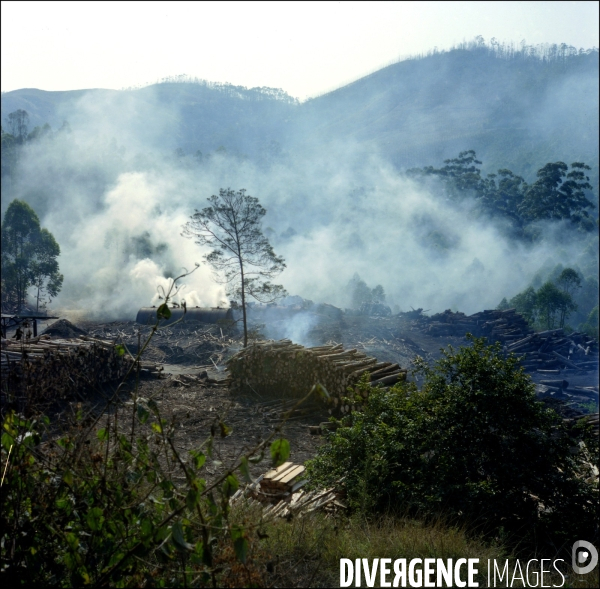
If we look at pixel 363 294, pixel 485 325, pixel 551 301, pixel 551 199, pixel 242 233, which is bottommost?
pixel 485 325

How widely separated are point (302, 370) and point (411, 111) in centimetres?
13086

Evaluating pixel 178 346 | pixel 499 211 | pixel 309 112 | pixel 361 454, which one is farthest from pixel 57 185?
pixel 309 112

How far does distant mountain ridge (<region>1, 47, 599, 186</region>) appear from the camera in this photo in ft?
320

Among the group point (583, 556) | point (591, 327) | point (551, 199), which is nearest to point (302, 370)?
point (583, 556)

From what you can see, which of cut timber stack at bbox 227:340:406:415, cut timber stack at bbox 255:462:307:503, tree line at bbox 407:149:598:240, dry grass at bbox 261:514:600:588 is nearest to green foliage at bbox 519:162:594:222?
tree line at bbox 407:149:598:240

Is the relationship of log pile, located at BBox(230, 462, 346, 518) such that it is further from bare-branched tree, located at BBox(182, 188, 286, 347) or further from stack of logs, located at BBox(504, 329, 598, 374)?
stack of logs, located at BBox(504, 329, 598, 374)

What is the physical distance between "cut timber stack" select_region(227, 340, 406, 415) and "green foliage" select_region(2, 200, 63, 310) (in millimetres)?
21517

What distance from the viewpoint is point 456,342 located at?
2445cm

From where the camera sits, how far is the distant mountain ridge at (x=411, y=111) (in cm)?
9762

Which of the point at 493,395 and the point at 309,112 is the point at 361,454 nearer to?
the point at 493,395

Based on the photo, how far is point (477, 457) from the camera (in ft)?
20.0

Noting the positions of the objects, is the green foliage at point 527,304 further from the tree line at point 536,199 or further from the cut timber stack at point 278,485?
the cut timber stack at point 278,485

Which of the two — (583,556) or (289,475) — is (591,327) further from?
(583,556)

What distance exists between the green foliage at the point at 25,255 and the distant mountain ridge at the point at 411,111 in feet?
207
